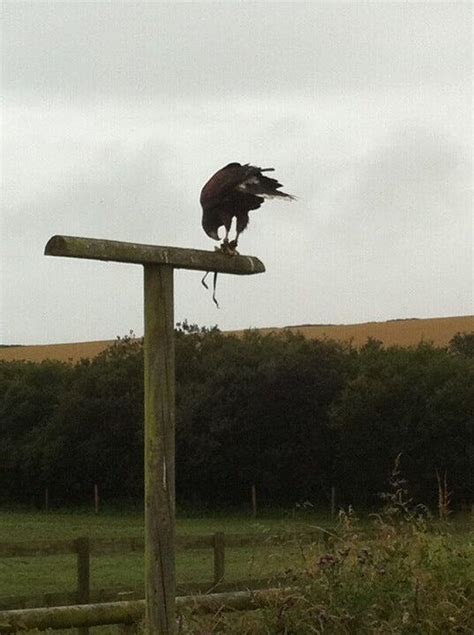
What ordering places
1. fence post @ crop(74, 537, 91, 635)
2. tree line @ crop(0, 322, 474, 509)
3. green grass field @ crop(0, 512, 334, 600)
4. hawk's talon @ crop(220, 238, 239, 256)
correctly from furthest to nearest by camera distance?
tree line @ crop(0, 322, 474, 509)
fence post @ crop(74, 537, 91, 635)
green grass field @ crop(0, 512, 334, 600)
hawk's talon @ crop(220, 238, 239, 256)

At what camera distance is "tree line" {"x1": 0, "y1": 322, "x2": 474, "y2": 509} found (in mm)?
41031

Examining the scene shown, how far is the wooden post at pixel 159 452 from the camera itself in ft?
17.3

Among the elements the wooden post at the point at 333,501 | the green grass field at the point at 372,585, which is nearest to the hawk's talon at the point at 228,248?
the green grass field at the point at 372,585

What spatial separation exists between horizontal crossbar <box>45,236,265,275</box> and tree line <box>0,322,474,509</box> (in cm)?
3351

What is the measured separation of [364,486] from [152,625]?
36.5 m

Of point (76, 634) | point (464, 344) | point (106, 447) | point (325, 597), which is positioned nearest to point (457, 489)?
point (106, 447)

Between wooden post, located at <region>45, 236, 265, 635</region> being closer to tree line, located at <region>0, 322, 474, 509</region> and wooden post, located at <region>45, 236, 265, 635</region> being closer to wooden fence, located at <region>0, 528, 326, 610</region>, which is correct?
wooden fence, located at <region>0, 528, 326, 610</region>

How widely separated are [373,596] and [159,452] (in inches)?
52.4

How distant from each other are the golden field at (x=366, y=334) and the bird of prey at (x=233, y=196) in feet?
172

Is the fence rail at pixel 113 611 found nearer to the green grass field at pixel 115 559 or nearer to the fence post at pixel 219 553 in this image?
the green grass field at pixel 115 559

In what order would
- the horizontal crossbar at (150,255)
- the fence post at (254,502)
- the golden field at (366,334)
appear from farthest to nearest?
the golden field at (366,334), the fence post at (254,502), the horizontal crossbar at (150,255)

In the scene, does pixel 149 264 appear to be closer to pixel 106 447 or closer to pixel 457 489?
pixel 457 489

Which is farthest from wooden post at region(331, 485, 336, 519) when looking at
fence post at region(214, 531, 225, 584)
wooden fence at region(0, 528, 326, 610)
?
wooden fence at region(0, 528, 326, 610)

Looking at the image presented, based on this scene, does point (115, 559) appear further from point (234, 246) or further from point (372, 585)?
point (234, 246)
